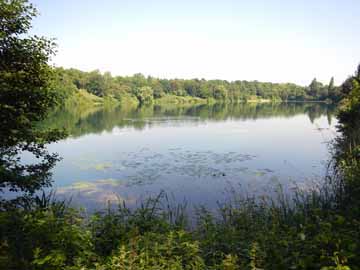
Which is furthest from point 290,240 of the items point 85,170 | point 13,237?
point 85,170

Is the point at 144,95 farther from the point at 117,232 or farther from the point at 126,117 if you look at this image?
the point at 117,232

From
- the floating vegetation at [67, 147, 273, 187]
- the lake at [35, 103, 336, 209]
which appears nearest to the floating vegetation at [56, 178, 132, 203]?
the lake at [35, 103, 336, 209]

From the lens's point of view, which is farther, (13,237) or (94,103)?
(94,103)

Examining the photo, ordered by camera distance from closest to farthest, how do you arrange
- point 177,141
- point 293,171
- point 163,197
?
point 163,197
point 293,171
point 177,141

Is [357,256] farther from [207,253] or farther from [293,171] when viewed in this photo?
[293,171]

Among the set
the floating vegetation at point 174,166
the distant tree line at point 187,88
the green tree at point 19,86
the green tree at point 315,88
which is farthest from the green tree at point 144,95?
the green tree at point 19,86

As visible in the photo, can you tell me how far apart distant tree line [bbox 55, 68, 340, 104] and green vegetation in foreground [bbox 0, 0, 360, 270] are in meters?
72.3

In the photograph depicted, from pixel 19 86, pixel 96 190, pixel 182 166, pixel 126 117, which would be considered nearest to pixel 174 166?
pixel 182 166

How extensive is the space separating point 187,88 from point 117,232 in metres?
122

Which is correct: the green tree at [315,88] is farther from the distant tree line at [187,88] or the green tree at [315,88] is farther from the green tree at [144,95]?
the green tree at [144,95]

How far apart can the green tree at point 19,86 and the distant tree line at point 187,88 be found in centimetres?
7220

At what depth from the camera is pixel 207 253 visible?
4.06m

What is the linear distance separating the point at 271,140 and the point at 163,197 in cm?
1596

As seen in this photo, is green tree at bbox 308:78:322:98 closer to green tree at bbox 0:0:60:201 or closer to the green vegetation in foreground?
the green vegetation in foreground
